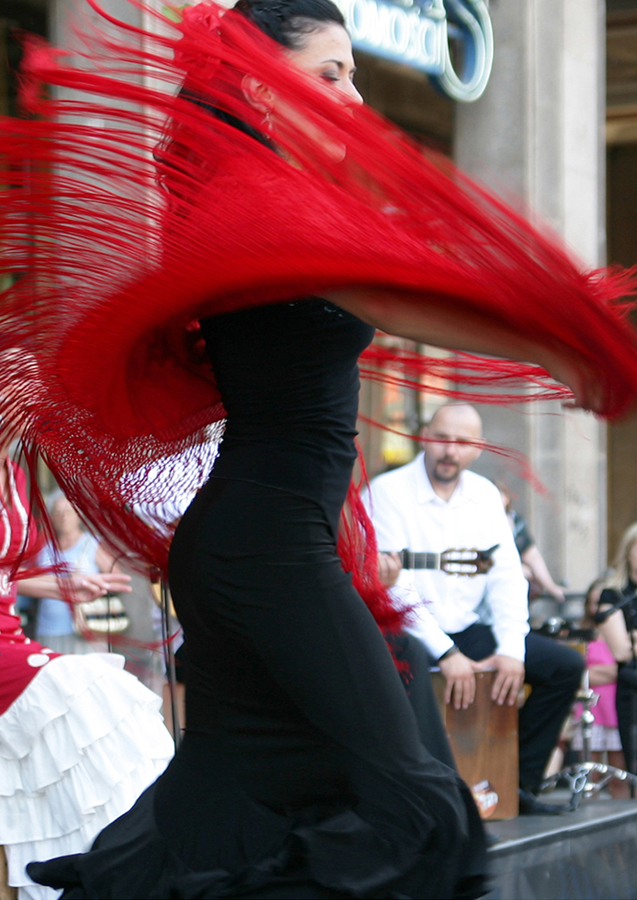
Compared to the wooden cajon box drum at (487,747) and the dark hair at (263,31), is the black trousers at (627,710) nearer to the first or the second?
the wooden cajon box drum at (487,747)

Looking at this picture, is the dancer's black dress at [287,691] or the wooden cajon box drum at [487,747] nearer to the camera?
the dancer's black dress at [287,691]

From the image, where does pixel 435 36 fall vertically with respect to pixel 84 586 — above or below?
above

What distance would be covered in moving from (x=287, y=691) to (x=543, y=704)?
3.36 metres

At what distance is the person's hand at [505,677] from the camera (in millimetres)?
4570

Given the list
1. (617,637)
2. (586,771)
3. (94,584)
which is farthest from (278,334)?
(617,637)

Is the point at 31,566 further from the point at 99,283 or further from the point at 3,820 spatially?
the point at 99,283

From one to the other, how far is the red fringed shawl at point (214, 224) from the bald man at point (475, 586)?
265 cm

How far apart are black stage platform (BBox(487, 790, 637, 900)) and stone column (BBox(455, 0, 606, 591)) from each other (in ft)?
10.5

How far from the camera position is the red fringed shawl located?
1503 mm

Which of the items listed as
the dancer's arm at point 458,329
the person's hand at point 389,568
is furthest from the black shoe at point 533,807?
the dancer's arm at point 458,329

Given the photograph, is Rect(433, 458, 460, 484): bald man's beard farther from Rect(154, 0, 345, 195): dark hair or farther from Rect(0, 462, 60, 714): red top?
Rect(154, 0, 345, 195): dark hair

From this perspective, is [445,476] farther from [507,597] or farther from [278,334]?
→ [278,334]

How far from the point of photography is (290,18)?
1790 millimetres

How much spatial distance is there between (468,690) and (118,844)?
9.00 feet
